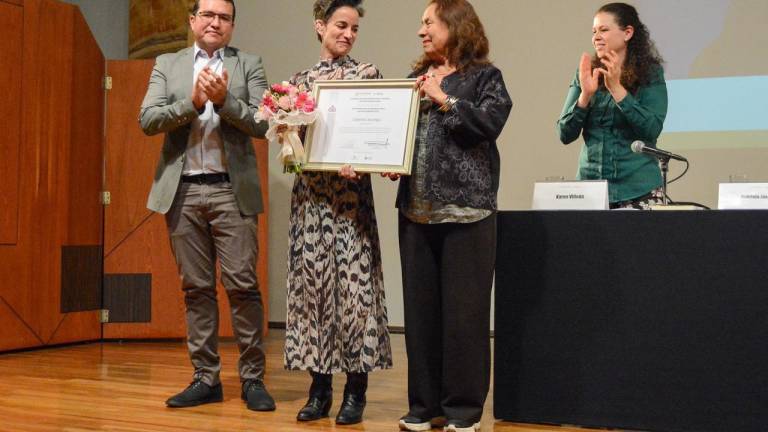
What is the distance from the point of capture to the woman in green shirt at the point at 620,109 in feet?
10.9

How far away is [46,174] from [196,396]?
241 cm

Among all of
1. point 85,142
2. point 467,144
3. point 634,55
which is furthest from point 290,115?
point 85,142

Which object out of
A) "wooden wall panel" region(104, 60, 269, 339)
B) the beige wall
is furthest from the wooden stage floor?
the beige wall

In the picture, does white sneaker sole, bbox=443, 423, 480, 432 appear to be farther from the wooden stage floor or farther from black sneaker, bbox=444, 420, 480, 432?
the wooden stage floor

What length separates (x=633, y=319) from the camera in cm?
303

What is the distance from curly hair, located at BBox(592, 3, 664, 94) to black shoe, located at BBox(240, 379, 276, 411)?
1823mm

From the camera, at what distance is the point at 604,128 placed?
11.3ft

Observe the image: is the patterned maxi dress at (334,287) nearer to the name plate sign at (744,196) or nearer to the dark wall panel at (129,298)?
the name plate sign at (744,196)

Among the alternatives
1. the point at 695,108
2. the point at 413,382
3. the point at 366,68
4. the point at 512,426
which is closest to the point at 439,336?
the point at 413,382

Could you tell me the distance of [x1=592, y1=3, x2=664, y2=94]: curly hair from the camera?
3.41m

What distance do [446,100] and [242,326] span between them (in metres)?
1.30

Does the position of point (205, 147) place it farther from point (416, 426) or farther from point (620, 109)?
point (620, 109)

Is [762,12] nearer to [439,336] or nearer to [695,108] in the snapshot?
[695,108]

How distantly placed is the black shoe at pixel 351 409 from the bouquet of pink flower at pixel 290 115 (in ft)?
2.84
